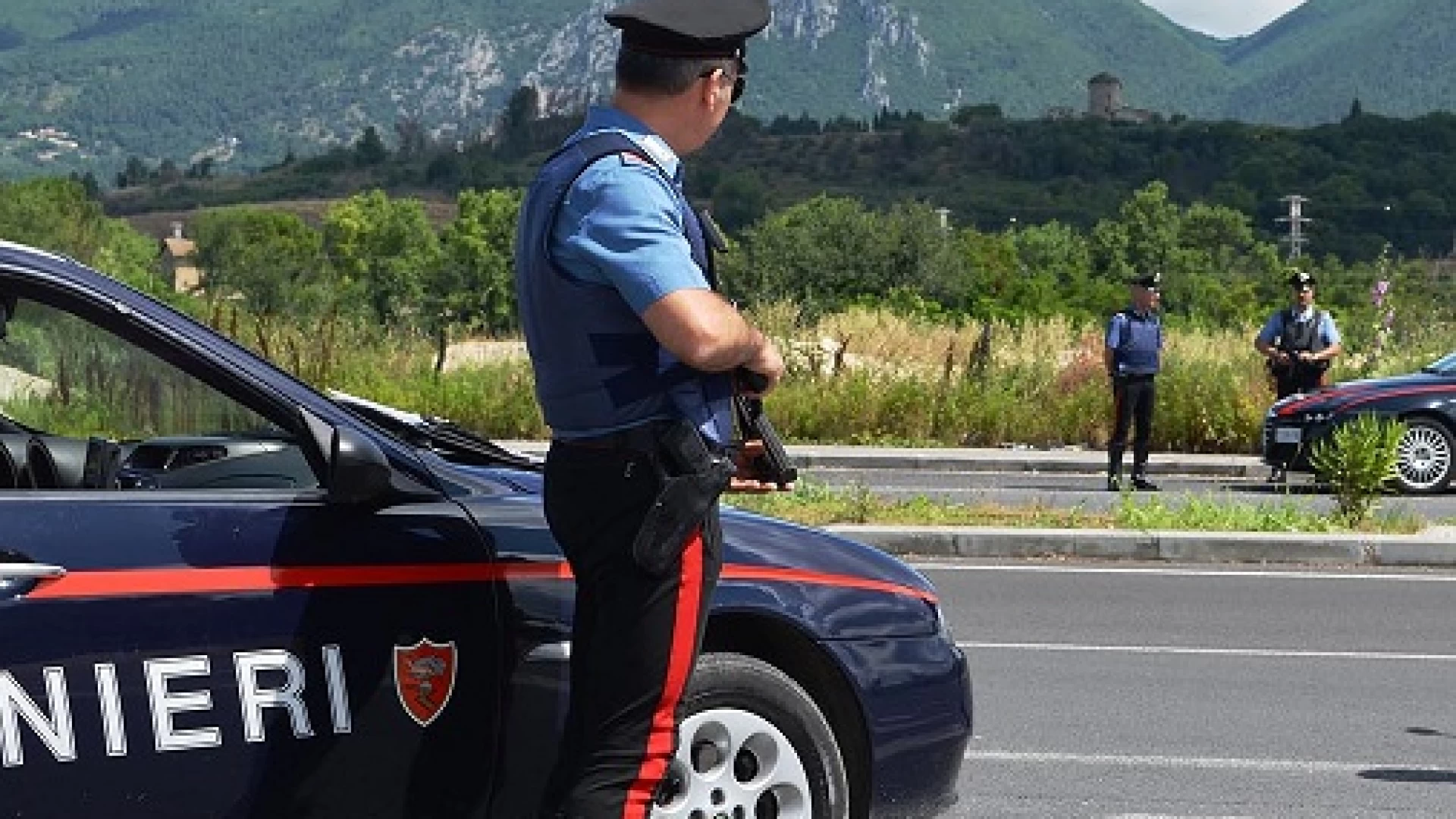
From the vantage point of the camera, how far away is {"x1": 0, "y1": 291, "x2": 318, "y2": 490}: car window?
15.8 feet

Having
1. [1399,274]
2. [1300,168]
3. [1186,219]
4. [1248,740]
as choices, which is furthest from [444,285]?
[1248,740]

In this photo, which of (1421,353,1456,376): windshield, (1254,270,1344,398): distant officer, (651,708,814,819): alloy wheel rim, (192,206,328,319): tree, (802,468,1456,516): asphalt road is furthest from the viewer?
(192,206,328,319): tree

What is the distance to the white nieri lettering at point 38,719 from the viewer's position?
4.27 meters

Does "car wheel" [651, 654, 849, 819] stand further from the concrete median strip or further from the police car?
the concrete median strip

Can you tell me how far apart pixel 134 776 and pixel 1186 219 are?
145353 mm

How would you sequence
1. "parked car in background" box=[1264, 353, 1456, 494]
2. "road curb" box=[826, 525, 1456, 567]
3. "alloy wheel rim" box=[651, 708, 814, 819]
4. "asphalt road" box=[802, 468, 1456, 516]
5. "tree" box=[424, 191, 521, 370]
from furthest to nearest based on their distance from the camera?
"tree" box=[424, 191, 521, 370], "parked car in background" box=[1264, 353, 1456, 494], "asphalt road" box=[802, 468, 1456, 516], "road curb" box=[826, 525, 1456, 567], "alloy wheel rim" box=[651, 708, 814, 819]

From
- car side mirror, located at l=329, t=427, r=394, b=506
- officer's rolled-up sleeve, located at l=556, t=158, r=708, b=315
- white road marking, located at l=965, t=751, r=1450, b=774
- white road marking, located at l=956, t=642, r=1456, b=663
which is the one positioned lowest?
white road marking, located at l=956, t=642, r=1456, b=663

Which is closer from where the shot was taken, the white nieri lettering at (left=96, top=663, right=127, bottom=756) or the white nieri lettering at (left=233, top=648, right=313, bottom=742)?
the white nieri lettering at (left=96, top=663, right=127, bottom=756)

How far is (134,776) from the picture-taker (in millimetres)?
4410

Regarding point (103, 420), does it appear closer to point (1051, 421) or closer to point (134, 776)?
point (134, 776)

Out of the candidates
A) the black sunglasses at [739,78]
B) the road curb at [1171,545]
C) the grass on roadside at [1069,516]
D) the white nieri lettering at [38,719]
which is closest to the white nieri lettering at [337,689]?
the white nieri lettering at [38,719]

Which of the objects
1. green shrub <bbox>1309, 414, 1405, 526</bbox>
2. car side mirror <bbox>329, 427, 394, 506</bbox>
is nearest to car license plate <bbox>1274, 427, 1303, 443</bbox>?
green shrub <bbox>1309, 414, 1405, 526</bbox>

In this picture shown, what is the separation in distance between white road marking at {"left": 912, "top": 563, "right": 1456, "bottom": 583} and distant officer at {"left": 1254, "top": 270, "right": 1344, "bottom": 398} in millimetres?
6757

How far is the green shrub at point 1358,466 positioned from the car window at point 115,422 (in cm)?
1049
